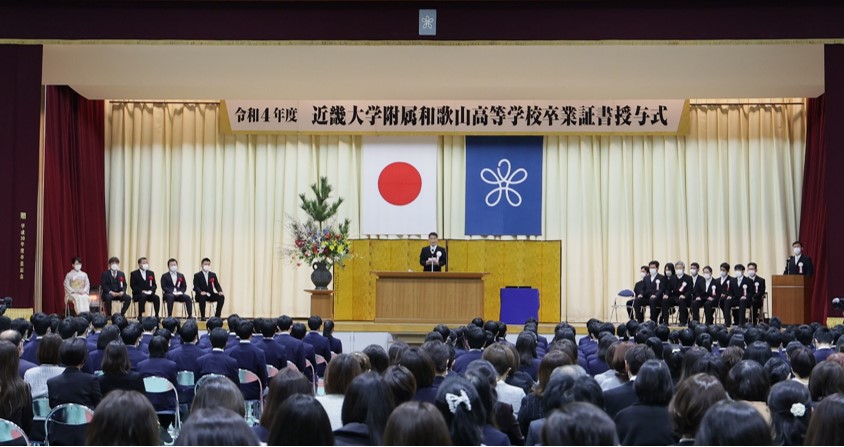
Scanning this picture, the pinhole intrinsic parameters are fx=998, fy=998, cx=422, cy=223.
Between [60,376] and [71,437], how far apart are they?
64 centimetres

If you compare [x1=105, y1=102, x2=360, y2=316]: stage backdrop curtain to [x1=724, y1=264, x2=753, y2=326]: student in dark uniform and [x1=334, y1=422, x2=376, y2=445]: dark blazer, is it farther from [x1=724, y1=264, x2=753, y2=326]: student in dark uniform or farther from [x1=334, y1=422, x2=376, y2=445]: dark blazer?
[x1=334, y1=422, x2=376, y2=445]: dark blazer

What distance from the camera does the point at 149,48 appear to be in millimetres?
12414

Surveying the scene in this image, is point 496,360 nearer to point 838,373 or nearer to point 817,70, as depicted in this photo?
point 838,373

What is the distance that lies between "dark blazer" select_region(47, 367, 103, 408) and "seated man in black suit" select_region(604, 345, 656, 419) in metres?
2.43

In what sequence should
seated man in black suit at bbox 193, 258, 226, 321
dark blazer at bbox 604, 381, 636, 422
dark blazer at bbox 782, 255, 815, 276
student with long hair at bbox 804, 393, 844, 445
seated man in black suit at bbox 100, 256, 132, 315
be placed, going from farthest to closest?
seated man in black suit at bbox 193, 258, 226, 321, seated man in black suit at bbox 100, 256, 132, 315, dark blazer at bbox 782, 255, 815, 276, dark blazer at bbox 604, 381, 636, 422, student with long hair at bbox 804, 393, 844, 445

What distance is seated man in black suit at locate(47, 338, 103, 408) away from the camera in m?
4.80

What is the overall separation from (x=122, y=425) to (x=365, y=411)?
→ 3.32ft

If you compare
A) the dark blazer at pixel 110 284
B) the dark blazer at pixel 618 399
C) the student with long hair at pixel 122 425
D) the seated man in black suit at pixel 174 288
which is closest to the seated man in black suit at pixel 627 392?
the dark blazer at pixel 618 399

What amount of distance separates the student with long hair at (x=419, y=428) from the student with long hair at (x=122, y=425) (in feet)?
2.16

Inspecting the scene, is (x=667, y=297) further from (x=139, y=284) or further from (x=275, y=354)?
(x=275, y=354)

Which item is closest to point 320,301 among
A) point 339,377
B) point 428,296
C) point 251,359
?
point 428,296

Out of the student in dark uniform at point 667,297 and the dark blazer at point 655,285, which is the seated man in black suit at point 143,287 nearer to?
the dark blazer at point 655,285

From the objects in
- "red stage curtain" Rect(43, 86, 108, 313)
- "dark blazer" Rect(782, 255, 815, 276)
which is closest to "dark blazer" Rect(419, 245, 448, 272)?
"dark blazer" Rect(782, 255, 815, 276)

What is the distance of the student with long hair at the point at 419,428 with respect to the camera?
2.23 meters
